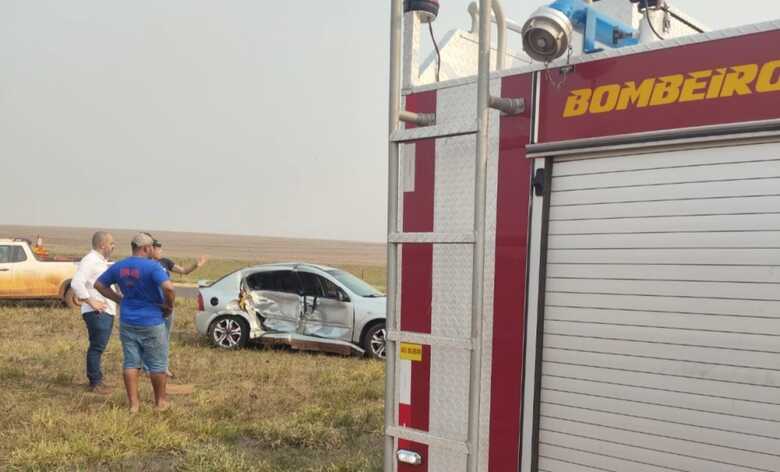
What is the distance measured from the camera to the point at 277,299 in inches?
453

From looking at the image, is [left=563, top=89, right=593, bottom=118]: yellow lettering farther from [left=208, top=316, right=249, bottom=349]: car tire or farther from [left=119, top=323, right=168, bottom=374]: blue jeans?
[left=208, top=316, right=249, bottom=349]: car tire

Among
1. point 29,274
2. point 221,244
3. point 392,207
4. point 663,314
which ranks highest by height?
point 392,207

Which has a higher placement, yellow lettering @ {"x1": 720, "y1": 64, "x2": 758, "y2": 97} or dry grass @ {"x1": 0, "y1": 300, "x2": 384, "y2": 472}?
yellow lettering @ {"x1": 720, "y1": 64, "x2": 758, "y2": 97}

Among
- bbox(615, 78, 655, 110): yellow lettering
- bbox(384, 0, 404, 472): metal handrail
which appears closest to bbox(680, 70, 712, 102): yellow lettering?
bbox(615, 78, 655, 110): yellow lettering

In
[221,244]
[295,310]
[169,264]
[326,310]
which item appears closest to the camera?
[169,264]

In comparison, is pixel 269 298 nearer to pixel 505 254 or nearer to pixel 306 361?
pixel 306 361

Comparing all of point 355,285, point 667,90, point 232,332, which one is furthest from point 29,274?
point 667,90

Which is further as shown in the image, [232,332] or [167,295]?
[232,332]

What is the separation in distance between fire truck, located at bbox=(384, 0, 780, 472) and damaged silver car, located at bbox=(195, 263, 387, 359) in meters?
7.46

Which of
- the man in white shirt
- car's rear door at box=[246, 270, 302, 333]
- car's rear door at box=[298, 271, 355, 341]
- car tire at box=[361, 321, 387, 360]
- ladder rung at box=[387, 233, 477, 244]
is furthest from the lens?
car's rear door at box=[246, 270, 302, 333]

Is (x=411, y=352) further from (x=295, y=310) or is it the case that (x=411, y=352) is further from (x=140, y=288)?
(x=295, y=310)

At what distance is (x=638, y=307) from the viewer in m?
2.80

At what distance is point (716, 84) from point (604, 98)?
0.41 metres

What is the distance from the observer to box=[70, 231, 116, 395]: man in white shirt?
768 cm
